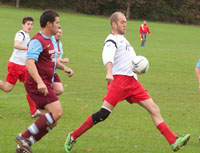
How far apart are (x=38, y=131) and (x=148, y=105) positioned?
1.69m

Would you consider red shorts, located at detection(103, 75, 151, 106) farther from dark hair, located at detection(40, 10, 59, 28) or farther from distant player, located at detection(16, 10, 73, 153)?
dark hair, located at detection(40, 10, 59, 28)

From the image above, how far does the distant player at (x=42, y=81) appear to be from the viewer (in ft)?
Result: 20.6

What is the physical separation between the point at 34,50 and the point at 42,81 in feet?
1.45

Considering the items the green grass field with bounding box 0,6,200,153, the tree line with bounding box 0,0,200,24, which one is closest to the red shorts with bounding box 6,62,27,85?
the green grass field with bounding box 0,6,200,153

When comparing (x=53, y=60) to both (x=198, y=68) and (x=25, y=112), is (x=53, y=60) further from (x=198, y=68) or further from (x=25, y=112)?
(x=25, y=112)

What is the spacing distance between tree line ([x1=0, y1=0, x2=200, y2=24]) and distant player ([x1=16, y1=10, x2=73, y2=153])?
205 ft

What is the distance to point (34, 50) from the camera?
20.7 ft

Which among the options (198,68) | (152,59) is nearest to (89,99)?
(198,68)

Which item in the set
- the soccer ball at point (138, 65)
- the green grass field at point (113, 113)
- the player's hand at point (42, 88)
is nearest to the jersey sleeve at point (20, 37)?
the green grass field at point (113, 113)

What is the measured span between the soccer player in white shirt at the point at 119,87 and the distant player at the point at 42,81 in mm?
620

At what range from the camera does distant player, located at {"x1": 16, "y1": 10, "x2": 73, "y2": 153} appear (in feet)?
20.6

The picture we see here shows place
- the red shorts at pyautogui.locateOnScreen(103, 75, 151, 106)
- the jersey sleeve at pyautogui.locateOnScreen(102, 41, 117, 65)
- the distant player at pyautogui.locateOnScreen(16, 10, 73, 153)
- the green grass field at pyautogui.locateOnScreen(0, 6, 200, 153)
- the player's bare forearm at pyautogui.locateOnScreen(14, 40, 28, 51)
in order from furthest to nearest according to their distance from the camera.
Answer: the player's bare forearm at pyautogui.locateOnScreen(14, 40, 28, 51)
the green grass field at pyautogui.locateOnScreen(0, 6, 200, 153)
the red shorts at pyautogui.locateOnScreen(103, 75, 151, 106)
the jersey sleeve at pyautogui.locateOnScreen(102, 41, 117, 65)
the distant player at pyautogui.locateOnScreen(16, 10, 73, 153)

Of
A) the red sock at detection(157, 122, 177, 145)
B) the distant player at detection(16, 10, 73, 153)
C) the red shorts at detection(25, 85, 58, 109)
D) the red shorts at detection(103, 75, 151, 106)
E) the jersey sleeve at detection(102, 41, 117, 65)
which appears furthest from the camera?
the red shorts at detection(103, 75, 151, 106)

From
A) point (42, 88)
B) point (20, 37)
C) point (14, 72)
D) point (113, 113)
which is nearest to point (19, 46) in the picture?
point (20, 37)
